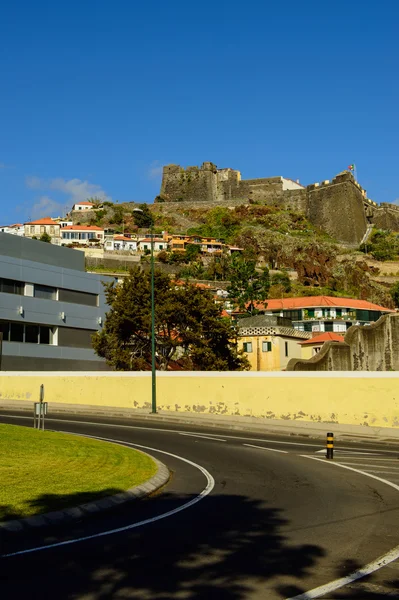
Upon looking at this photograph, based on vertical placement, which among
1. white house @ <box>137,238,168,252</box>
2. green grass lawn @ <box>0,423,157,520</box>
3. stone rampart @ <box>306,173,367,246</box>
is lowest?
green grass lawn @ <box>0,423,157,520</box>

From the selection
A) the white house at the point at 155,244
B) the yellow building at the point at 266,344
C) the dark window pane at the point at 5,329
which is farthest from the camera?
the white house at the point at 155,244

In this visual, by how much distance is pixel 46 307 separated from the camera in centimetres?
5694

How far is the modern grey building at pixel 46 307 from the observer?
54.2 metres

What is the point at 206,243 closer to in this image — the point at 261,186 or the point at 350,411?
the point at 261,186

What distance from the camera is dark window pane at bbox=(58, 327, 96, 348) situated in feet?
193

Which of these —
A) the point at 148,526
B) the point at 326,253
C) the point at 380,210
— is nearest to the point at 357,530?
the point at 148,526

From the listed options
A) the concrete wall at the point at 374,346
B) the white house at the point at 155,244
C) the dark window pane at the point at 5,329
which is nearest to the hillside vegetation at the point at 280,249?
the white house at the point at 155,244

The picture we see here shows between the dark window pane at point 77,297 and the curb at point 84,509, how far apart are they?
46185mm

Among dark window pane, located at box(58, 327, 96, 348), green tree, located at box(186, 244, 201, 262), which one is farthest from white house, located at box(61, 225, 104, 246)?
dark window pane, located at box(58, 327, 96, 348)

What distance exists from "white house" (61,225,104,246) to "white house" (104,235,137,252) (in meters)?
4.36

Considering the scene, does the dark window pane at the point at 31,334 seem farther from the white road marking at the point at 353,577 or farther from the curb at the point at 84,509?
the white road marking at the point at 353,577

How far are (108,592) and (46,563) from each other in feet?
4.30

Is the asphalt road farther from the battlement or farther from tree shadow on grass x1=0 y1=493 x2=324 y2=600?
the battlement

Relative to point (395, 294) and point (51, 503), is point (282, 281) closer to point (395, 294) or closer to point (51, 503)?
point (395, 294)
